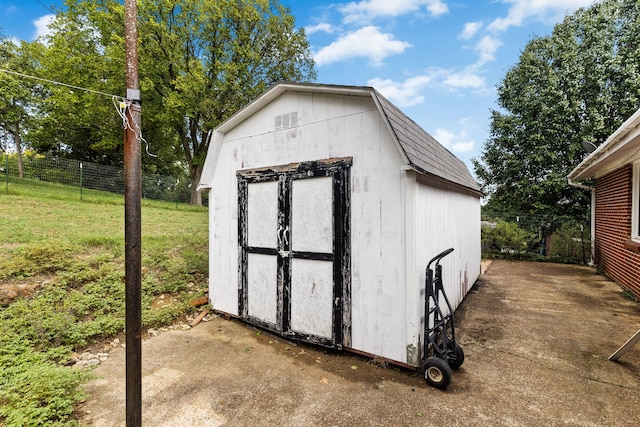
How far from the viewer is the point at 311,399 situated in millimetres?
2641

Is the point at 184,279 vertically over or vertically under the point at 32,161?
under

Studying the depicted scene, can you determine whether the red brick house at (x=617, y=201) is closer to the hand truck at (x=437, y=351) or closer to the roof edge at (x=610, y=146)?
the roof edge at (x=610, y=146)

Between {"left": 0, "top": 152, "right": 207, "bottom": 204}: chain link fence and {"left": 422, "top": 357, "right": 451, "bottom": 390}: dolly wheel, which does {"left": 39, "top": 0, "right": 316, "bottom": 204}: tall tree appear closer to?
{"left": 0, "top": 152, "right": 207, "bottom": 204}: chain link fence

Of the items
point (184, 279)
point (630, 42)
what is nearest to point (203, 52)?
point (184, 279)

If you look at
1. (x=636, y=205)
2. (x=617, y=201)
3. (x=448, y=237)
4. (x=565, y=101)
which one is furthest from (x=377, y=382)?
(x=565, y=101)

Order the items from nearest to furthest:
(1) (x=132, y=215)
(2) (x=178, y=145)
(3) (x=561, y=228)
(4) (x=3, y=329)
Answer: (1) (x=132, y=215), (4) (x=3, y=329), (3) (x=561, y=228), (2) (x=178, y=145)

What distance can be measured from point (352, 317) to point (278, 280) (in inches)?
47.4

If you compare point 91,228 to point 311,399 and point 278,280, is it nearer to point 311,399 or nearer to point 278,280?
point 278,280

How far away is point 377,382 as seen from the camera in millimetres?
2916

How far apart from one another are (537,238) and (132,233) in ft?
43.4

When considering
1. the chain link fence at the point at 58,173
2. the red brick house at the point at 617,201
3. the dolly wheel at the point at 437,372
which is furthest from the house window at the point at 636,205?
the chain link fence at the point at 58,173

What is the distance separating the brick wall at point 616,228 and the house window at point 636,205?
13.3 inches

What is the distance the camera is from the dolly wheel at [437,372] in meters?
2.73

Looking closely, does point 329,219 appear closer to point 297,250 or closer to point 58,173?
point 297,250
